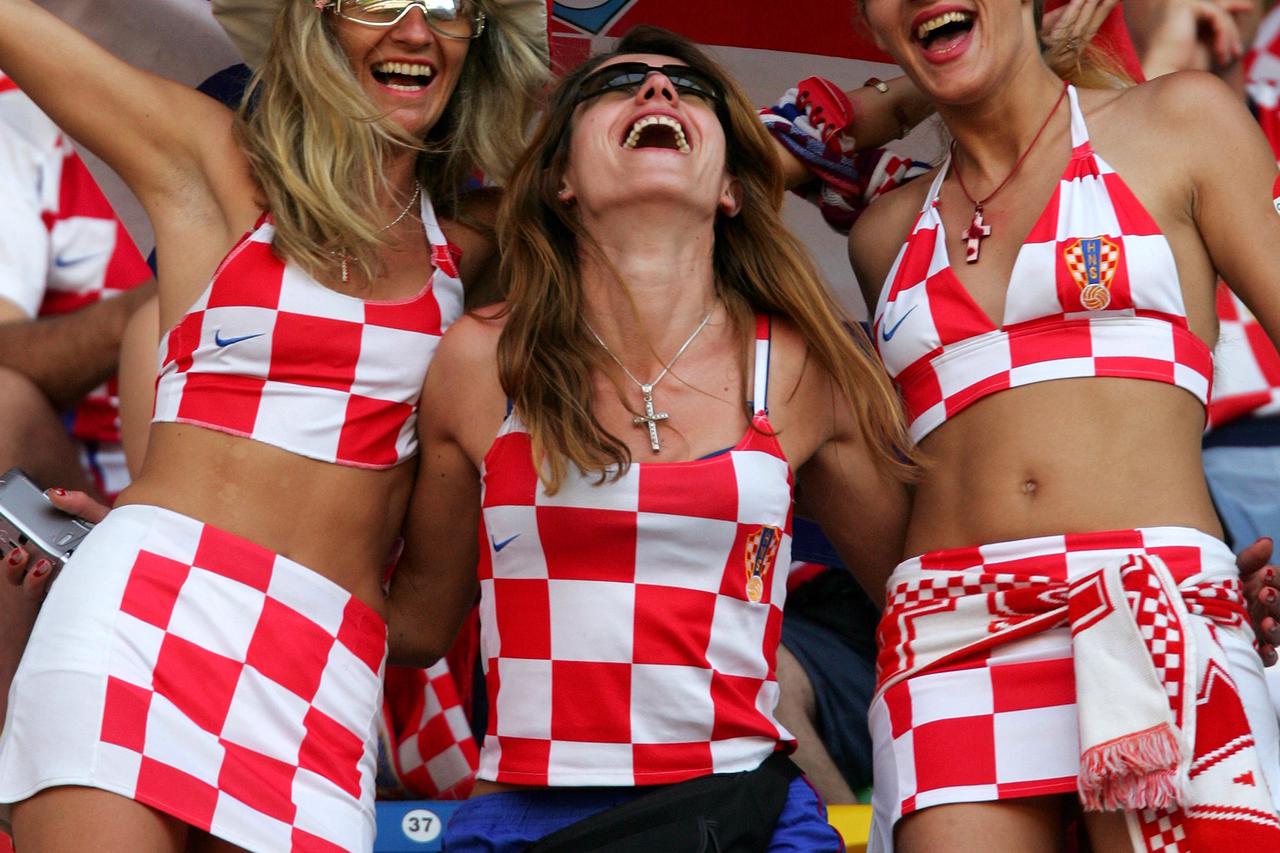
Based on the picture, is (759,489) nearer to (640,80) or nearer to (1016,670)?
(1016,670)

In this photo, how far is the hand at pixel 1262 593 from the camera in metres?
2.02

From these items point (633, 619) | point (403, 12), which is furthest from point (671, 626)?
point (403, 12)

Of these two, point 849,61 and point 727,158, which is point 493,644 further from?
point 849,61

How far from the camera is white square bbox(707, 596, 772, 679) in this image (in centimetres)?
198

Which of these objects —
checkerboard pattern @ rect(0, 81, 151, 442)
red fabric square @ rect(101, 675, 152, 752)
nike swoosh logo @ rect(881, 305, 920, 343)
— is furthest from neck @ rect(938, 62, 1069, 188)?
checkerboard pattern @ rect(0, 81, 151, 442)

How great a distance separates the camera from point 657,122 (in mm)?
2131

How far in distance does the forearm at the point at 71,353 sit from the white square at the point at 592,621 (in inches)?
62.0

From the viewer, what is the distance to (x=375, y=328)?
2148 mm

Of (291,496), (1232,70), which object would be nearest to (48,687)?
(291,496)

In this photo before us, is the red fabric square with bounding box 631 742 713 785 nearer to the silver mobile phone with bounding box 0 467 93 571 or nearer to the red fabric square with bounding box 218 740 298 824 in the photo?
the red fabric square with bounding box 218 740 298 824

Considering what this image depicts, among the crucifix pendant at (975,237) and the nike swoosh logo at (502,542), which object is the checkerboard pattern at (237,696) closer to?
the nike swoosh logo at (502,542)

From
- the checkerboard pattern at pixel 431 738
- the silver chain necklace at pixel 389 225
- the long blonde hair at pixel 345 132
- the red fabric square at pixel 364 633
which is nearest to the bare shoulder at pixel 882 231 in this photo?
the long blonde hair at pixel 345 132

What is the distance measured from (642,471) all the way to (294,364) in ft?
1.68

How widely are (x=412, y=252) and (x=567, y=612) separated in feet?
2.10
